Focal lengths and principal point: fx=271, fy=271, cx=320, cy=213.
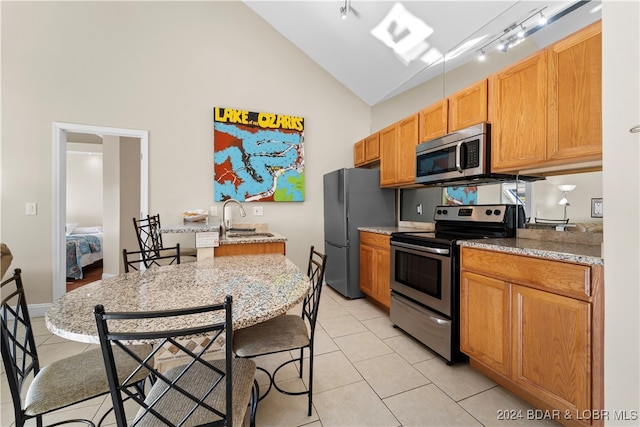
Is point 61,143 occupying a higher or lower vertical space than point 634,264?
higher

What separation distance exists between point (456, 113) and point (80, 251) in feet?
18.5

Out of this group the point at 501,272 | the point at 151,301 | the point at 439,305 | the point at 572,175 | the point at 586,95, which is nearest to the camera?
the point at 151,301

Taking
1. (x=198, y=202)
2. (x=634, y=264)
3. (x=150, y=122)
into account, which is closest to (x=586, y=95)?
(x=634, y=264)

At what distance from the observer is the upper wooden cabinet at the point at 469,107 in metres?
2.14

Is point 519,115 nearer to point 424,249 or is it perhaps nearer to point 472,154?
point 472,154

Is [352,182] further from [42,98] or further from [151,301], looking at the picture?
[42,98]

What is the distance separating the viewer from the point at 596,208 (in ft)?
5.55

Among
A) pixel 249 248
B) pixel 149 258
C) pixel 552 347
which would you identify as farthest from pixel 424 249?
pixel 149 258

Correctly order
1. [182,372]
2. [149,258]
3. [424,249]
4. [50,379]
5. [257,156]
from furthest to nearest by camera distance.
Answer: [257,156] → [424,249] → [149,258] → [50,379] → [182,372]

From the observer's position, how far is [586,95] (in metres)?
1.52

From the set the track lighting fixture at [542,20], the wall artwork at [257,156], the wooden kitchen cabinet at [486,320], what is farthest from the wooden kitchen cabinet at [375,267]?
the track lighting fixture at [542,20]

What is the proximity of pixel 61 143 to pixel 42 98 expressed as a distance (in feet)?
1.57

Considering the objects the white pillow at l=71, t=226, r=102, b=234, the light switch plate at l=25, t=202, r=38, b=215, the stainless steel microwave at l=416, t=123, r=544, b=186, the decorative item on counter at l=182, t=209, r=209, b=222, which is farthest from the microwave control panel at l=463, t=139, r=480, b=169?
the white pillow at l=71, t=226, r=102, b=234

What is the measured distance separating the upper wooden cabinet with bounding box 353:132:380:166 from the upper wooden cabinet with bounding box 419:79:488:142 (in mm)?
872
